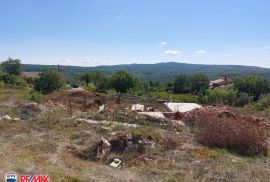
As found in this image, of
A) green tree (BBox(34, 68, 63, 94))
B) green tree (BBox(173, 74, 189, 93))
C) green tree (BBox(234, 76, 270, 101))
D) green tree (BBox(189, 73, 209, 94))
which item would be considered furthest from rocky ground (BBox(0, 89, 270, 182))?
green tree (BBox(173, 74, 189, 93))

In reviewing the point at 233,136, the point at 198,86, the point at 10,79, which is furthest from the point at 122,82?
the point at 233,136

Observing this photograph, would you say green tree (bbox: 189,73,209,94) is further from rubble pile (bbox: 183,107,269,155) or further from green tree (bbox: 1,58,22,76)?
rubble pile (bbox: 183,107,269,155)

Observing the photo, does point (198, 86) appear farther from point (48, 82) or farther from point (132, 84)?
point (48, 82)

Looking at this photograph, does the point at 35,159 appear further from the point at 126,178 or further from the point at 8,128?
the point at 8,128

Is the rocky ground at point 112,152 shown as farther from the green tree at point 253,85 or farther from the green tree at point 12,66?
the green tree at point 253,85

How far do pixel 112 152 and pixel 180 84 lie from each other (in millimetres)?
52196

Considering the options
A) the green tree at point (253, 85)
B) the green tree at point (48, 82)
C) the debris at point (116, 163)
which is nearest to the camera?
the debris at point (116, 163)

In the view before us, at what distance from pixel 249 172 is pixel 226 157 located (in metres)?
1.10

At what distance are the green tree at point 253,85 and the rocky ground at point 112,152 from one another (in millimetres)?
37345

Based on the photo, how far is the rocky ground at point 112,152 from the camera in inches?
248

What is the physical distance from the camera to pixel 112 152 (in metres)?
8.20

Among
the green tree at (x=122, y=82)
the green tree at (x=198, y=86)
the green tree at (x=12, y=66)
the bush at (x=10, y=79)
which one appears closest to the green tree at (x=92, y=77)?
the green tree at (x=122, y=82)

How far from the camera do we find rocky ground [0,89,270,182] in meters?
6.30

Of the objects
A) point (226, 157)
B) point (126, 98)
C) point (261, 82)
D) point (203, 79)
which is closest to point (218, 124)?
point (226, 157)
